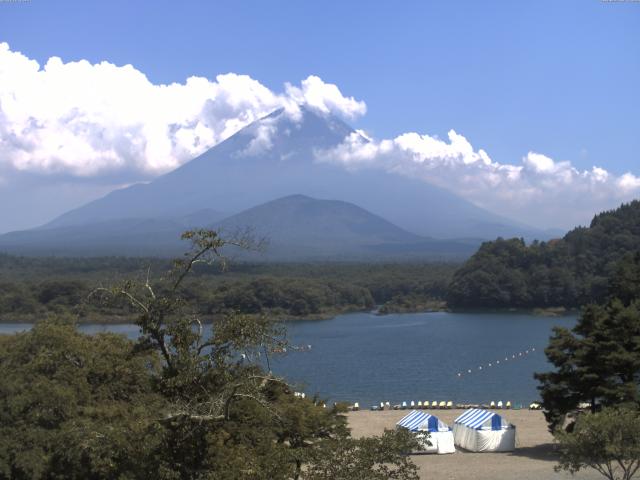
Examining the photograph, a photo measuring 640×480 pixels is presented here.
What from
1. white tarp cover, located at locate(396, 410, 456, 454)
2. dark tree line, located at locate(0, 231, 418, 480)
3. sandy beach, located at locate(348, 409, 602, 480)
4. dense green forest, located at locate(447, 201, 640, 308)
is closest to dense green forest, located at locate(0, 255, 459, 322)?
dense green forest, located at locate(447, 201, 640, 308)

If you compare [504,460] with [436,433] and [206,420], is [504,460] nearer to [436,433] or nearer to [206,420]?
[436,433]

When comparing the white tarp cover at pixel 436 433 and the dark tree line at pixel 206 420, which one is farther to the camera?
the white tarp cover at pixel 436 433

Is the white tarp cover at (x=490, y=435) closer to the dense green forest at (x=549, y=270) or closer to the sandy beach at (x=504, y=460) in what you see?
the sandy beach at (x=504, y=460)

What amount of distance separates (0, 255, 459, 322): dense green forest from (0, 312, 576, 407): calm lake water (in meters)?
2.89

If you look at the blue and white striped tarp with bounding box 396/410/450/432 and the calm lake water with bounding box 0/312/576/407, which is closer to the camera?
the blue and white striped tarp with bounding box 396/410/450/432

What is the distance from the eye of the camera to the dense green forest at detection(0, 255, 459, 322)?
5388 centimetres

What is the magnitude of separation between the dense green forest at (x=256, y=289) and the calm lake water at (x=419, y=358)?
2.89 m

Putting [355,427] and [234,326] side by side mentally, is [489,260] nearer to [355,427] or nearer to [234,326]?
[355,427]

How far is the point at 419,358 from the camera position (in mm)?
36094

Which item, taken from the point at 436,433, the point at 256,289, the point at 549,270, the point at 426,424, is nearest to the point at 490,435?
the point at 436,433

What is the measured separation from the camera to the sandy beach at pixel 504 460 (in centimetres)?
1418

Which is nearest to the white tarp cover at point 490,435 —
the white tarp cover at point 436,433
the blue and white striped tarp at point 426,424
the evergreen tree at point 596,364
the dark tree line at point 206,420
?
the white tarp cover at point 436,433

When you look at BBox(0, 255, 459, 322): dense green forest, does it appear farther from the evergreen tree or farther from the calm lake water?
the evergreen tree

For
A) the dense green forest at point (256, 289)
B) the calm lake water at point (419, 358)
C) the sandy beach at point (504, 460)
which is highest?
the dense green forest at point (256, 289)
